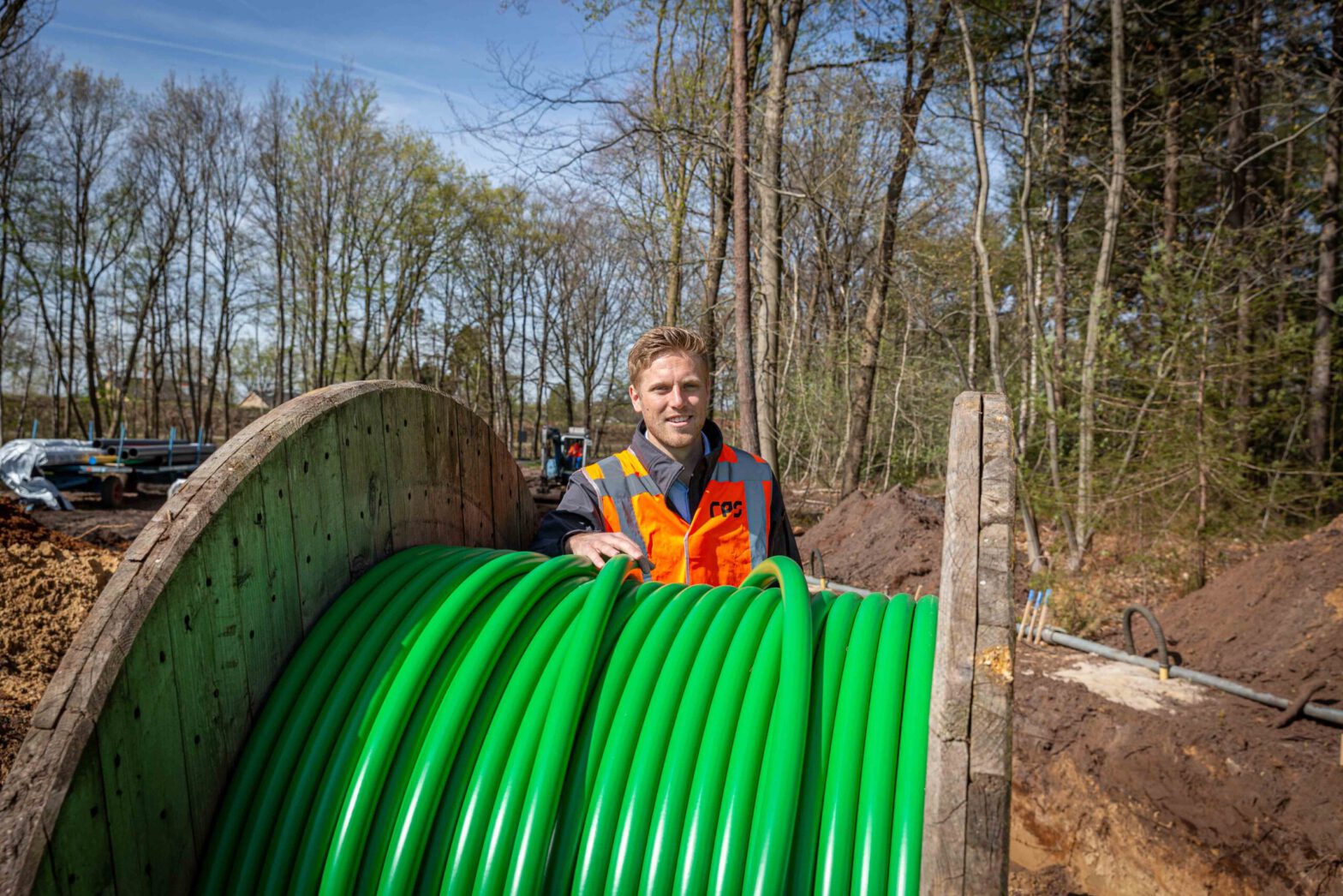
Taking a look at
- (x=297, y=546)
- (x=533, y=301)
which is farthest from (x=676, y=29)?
(x=533, y=301)

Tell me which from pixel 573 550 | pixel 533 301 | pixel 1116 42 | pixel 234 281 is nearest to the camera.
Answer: pixel 573 550

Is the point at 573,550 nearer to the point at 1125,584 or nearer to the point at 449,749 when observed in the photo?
the point at 449,749

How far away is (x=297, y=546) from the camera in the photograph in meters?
1.95

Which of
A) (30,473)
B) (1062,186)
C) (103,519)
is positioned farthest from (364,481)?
(30,473)

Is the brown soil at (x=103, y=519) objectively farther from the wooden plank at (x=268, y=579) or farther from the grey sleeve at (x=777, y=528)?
the wooden plank at (x=268, y=579)

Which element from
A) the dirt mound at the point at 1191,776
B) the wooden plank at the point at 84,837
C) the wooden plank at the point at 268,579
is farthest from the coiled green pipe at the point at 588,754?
the dirt mound at the point at 1191,776

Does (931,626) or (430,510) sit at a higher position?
(430,510)

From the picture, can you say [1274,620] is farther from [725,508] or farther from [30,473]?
[30,473]

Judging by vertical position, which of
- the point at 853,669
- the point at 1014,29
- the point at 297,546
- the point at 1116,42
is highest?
the point at 1014,29

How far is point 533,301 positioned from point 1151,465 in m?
33.8

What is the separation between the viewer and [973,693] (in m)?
1.37

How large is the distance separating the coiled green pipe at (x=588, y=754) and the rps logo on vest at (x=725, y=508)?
3.82 feet

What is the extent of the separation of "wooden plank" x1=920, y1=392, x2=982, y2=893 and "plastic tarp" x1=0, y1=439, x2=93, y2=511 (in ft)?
51.6

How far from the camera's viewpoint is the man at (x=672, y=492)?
312cm
